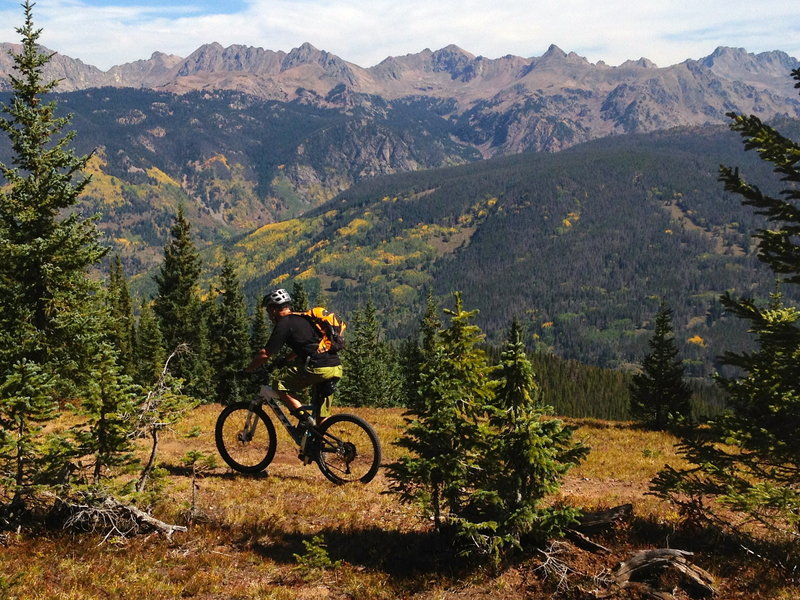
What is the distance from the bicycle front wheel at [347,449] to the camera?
11781 millimetres

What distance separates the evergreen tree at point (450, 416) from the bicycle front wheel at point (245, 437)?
4.80m

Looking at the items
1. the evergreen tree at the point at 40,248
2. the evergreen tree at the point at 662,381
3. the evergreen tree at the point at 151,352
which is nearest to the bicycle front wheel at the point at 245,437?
the evergreen tree at the point at 40,248

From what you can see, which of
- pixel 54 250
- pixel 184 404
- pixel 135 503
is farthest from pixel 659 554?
pixel 54 250

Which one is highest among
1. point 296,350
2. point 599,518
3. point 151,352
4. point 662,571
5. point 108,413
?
point 296,350

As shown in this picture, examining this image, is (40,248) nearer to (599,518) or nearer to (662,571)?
(599,518)

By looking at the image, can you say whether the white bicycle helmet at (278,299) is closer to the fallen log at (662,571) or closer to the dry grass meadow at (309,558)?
the dry grass meadow at (309,558)

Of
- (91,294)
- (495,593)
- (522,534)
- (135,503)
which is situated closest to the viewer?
(495,593)

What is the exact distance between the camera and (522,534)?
9078 mm

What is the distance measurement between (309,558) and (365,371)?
60311 mm

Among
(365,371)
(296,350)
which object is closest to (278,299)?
(296,350)

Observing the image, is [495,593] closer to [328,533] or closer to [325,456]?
[328,533]

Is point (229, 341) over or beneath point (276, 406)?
beneath

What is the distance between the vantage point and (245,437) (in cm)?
1305

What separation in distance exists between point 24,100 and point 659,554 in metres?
25.3
